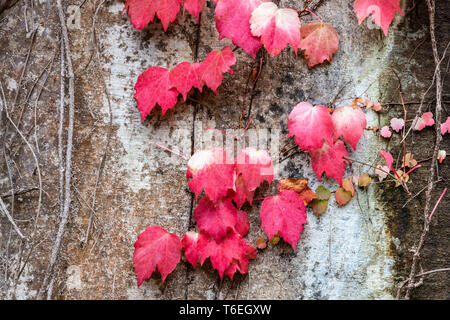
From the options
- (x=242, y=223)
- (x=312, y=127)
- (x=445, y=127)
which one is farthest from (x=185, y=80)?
(x=445, y=127)

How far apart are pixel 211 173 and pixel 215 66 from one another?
2.11 feet

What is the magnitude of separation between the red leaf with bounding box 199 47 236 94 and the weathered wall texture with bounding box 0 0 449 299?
0.60 feet

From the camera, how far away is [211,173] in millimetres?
1972

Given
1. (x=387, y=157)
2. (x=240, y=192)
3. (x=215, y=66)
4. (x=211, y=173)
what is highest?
(x=215, y=66)

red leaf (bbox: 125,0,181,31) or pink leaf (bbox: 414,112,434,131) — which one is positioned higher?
red leaf (bbox: 125,0,181,31)

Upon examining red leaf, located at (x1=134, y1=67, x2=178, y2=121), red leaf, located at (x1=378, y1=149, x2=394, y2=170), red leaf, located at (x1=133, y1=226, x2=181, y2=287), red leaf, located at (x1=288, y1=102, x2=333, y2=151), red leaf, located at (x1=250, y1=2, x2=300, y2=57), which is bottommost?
red leaf, located at (x1=133, y1=226, x2=181, y2=287)

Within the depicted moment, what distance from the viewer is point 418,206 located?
2.18 meters

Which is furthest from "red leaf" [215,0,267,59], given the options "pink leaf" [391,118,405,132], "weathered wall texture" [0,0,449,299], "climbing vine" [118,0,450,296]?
"pink leaf" [391,118,405,132]

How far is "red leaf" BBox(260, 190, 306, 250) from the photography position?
80.7 inches

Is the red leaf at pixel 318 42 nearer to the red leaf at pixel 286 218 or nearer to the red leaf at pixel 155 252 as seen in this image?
the red leaf at pixel 286 218

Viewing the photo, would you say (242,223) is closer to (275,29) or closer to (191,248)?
(191,248)

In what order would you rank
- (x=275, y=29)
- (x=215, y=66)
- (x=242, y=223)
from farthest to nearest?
(x=242, y=223), (x=215, y=66), (x=275, y=29)

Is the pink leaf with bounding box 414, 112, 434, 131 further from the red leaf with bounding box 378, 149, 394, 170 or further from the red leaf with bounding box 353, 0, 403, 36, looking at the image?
the red leaf with bounding box 353, 0, 403, 36
